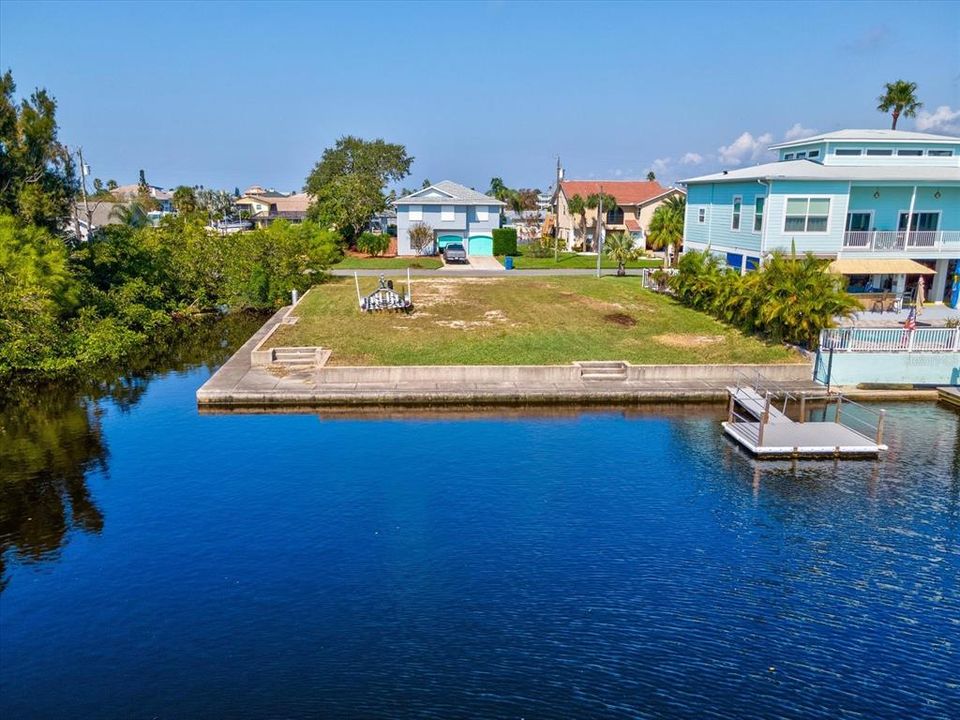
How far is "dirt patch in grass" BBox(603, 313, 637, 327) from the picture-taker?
1340 inches

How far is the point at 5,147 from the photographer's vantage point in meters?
32.8

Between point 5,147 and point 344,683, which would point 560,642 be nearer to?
point 344,683

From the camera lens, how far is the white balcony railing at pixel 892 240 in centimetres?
3362

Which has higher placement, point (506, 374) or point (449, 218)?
point (449, 218)

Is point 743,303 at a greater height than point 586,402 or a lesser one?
greater

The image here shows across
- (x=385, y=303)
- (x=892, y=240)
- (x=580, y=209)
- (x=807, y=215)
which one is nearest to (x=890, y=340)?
(x=807, y=215)

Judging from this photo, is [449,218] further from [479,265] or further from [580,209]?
[580,209]

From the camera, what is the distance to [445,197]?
210 feet

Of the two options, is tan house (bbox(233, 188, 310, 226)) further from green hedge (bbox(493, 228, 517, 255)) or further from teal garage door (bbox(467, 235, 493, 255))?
green hedge (bbox(493, 228, 517, 255))

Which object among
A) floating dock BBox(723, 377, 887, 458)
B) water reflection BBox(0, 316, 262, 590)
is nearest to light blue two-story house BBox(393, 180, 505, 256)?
water reflection BBox(0, 316, 262, 590)

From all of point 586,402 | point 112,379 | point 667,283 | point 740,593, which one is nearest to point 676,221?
point 667,283

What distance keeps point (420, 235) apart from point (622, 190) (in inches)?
914

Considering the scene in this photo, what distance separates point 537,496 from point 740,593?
5.57 metres

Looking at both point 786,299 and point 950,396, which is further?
point 786,299
